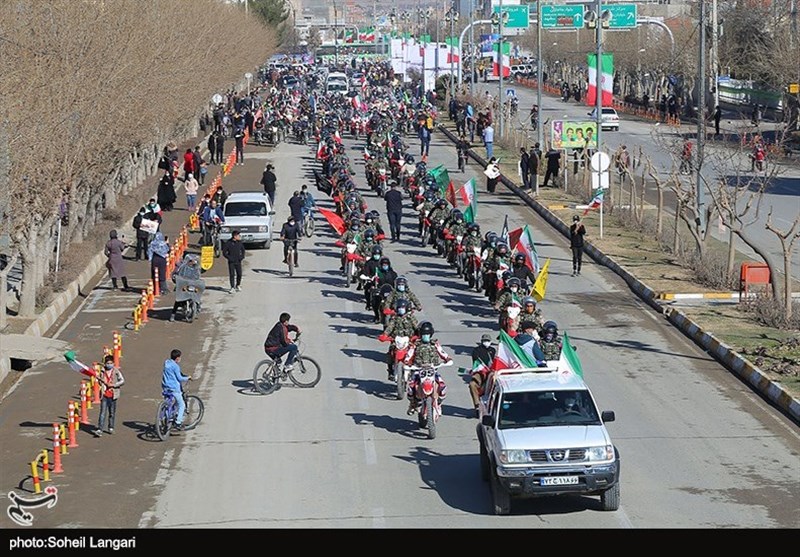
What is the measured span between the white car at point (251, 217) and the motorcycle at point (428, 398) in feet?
68.6

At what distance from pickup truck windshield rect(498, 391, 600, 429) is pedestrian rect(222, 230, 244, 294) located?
1817cm

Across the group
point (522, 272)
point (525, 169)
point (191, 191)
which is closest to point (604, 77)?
point (525, 169)

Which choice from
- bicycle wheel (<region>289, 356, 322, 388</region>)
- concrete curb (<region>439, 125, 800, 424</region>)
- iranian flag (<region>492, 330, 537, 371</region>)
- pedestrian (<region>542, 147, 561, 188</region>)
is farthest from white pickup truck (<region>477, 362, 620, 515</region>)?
pedestrian (<region>542, 147, 561, 188</region>)

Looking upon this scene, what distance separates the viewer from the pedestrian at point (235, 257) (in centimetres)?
3550

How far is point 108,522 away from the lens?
1773 centimetres

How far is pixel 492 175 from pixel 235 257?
64.5 ft

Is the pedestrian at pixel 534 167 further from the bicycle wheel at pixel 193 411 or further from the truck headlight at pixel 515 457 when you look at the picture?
the truck headlight at pixel 515 457

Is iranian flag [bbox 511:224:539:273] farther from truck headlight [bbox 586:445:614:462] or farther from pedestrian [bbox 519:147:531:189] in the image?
pedestrian [bbox 519:147:531:189]

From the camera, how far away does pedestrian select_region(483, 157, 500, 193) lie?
53562 millimetres

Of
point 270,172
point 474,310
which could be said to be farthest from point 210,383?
point 270,172

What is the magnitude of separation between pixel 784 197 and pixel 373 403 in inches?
1236

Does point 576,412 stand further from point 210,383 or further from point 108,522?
point 210,383

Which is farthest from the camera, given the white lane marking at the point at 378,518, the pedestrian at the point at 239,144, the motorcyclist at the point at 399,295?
the pedestrian at the point at 239,144

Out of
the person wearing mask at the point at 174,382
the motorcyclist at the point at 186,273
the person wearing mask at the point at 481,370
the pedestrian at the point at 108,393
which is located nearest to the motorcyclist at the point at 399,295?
the person wearing mask at the point at 481,370
